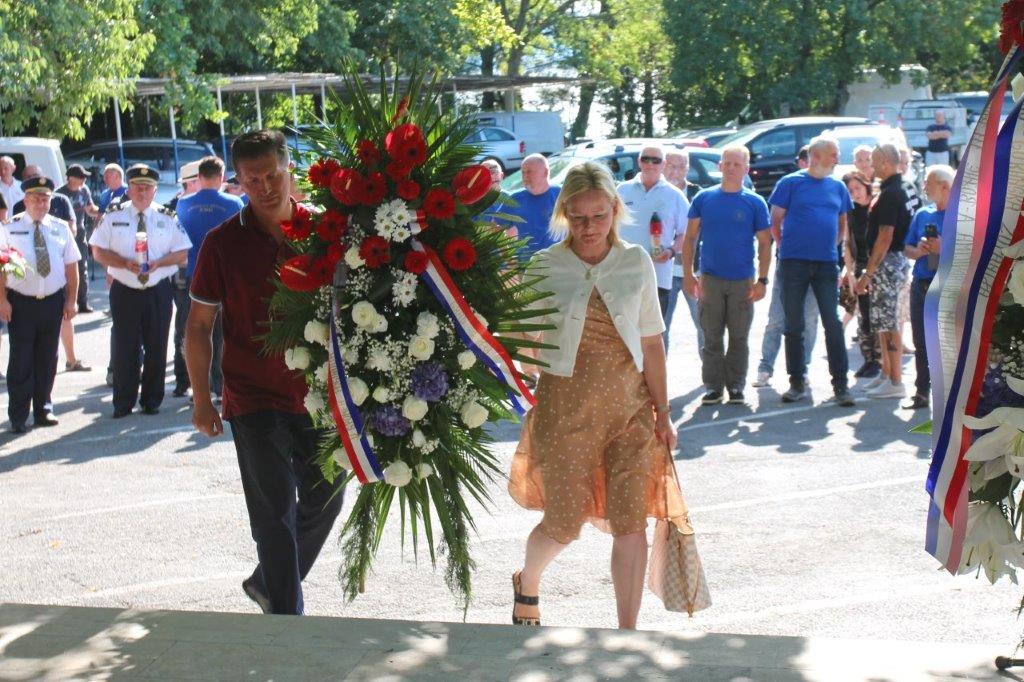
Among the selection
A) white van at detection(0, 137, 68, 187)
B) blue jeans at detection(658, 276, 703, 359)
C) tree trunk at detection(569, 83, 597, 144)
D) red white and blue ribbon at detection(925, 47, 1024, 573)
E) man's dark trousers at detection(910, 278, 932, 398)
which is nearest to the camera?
red white and blue ribbon at detection(925, 47, 1024, 573)

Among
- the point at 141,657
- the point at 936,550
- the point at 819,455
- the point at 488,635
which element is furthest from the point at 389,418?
the point at 819,455

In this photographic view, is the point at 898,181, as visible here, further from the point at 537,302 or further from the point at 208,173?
the point at 537,302

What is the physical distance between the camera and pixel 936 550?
4207mm

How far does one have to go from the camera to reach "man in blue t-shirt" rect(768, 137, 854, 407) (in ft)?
34.8

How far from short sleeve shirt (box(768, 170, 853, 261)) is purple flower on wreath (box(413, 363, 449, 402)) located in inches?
251

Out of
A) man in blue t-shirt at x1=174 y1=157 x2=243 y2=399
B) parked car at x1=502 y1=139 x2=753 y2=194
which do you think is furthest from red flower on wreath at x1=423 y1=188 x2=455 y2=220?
parked car at x1=502 y1=139 x2=753 y2=194

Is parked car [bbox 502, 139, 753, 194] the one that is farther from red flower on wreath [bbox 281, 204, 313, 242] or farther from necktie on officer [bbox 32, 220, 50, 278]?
red flower on wreath [bbox 281, 204, 313, 242]

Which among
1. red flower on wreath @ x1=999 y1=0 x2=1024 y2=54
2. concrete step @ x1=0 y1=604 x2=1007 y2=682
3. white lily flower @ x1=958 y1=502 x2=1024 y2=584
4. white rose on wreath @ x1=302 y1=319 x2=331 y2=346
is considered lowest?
concrete step @ x1=0 y1=604 x2=1007 y2=682

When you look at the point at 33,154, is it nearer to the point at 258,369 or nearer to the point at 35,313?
the point at 35,313

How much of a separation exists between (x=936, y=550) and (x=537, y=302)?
72.1 inches

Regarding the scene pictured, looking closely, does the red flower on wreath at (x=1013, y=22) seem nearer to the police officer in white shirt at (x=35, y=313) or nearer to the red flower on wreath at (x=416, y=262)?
the red flower on wreath at (x=416, y=262)

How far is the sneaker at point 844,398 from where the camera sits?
1059cm

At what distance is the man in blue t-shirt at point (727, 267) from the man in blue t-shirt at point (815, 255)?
0.24 meters

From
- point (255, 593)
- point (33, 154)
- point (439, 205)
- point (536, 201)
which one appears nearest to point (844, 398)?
point (536, 201)
